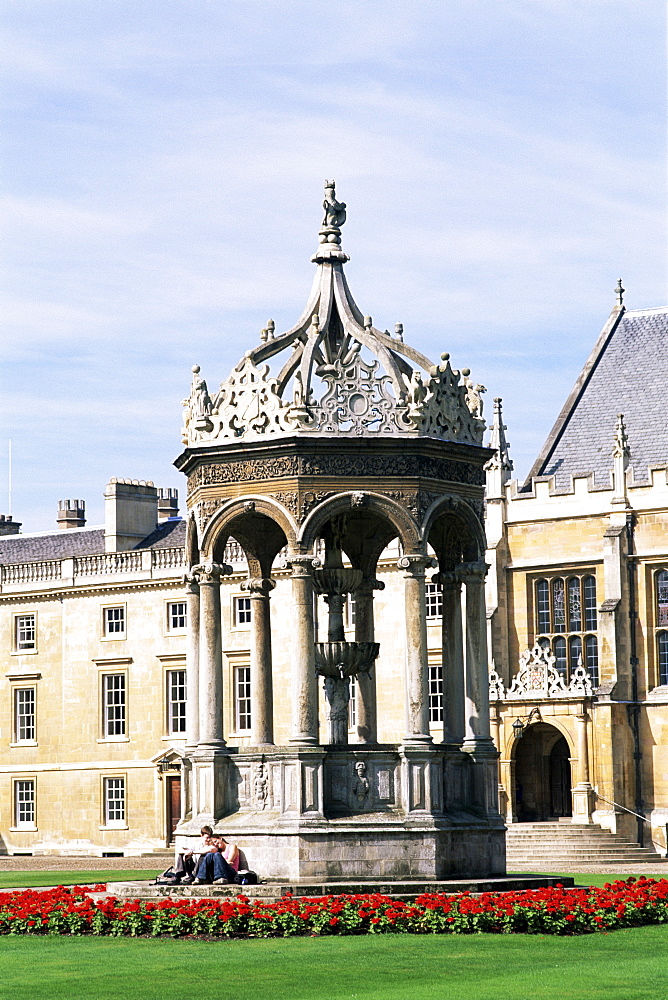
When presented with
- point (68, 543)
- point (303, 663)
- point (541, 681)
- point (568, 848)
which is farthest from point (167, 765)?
point (303, 663)

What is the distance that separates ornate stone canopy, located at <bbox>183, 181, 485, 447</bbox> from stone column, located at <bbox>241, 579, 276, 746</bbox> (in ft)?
8.88

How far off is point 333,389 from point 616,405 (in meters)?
38.1

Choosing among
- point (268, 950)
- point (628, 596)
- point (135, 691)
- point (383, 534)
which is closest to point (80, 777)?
point (135, 691)

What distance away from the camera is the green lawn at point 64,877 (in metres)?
41.9

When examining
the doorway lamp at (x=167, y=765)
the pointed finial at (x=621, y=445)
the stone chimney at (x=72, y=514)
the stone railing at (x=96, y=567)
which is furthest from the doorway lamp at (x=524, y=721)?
the stone chimney at (x=72, y=514)

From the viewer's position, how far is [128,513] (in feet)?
246

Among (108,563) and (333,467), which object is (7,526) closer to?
(108,563)

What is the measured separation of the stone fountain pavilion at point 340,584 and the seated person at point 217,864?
2.05 feet

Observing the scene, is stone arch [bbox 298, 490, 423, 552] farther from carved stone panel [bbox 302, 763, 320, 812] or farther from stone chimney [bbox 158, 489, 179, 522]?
stone chimney [bbox 158, 489, 179, 522]

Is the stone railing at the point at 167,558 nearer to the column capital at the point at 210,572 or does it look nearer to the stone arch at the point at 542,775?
the stone arch at the point at 542,775

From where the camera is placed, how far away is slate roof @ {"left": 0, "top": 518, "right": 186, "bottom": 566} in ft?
243

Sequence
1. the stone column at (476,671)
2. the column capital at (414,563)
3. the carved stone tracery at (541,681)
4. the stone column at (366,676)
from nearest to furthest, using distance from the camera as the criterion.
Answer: the column capital at (414,563), the stone column at (476,671), the stone column at (366,676), the carved stone tracery at (541,681)

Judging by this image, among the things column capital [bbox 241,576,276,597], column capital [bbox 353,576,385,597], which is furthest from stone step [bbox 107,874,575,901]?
column capital [bbox 241,576,276,597]

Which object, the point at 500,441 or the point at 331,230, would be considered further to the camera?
the point at 500,441
